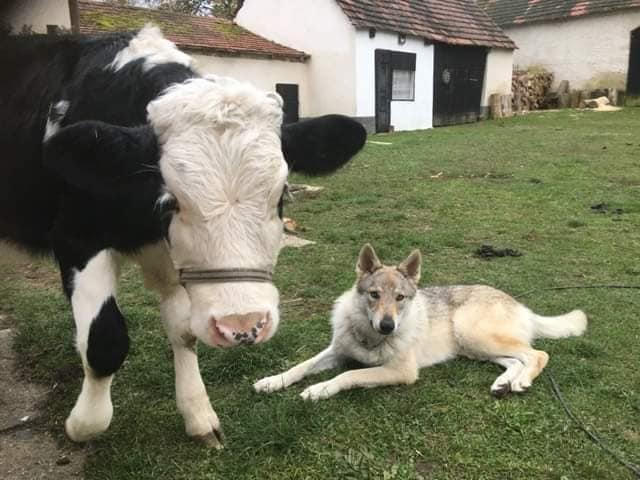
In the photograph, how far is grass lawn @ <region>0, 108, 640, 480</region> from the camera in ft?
9.23

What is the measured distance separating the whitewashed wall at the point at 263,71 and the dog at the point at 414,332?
41.6 feet

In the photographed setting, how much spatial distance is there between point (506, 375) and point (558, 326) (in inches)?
31.4

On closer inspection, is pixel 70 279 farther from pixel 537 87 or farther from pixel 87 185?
pixel 537 87

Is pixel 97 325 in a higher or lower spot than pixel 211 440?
higher

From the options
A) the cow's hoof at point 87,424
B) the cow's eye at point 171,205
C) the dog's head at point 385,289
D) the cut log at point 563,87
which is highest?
the cow's eye at point 171,205

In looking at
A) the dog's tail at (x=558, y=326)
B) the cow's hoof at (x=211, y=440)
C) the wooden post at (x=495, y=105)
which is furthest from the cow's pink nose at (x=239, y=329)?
the wooden post at (x=495, y=105)

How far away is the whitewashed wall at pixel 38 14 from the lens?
4428mm

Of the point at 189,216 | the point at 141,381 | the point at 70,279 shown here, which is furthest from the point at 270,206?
the point at 141,381

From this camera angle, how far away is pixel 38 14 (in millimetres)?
5824

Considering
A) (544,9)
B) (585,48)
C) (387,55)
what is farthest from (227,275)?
(544,9)

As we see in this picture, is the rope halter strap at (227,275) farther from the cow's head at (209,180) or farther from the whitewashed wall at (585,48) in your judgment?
the whitewashed wall at (585,48)

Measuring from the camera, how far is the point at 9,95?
3219 mm

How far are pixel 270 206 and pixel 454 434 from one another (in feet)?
5.24

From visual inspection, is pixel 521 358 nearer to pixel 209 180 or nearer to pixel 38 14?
pixel 209 180
